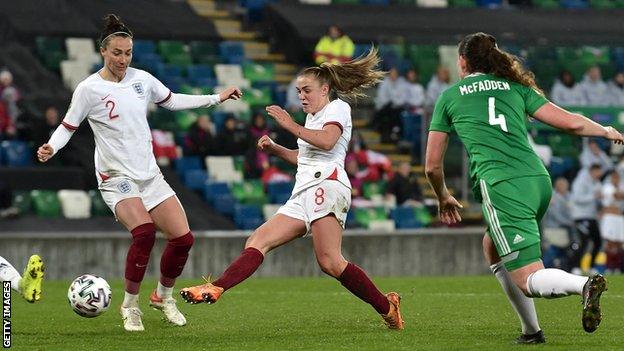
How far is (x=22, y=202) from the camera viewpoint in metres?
20.2

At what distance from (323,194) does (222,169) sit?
11.9 m

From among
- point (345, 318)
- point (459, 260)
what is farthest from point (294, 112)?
point (345, 318)

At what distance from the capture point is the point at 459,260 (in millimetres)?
20047

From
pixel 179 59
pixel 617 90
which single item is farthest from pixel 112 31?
pixel 617 90

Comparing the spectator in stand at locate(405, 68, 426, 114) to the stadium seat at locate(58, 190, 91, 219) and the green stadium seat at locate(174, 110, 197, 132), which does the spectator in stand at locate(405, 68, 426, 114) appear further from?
the stadium seat at locate(58, 190, 91, 219)

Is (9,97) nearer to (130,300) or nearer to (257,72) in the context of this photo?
(257,72)

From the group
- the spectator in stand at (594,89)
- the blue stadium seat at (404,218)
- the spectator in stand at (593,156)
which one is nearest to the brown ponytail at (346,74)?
the blue stadium seat at (404,218)

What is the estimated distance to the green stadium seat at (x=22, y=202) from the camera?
791 inches

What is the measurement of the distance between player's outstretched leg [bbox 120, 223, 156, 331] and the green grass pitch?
130mm

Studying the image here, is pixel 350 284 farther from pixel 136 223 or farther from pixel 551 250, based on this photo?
pixel 551 250

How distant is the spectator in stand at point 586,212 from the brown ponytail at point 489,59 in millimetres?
12878

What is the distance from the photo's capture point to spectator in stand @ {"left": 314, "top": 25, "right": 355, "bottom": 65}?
2420cm

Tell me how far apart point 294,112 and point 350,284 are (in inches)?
516

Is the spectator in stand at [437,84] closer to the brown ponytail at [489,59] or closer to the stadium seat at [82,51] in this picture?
the stadium seat at [82,51]
